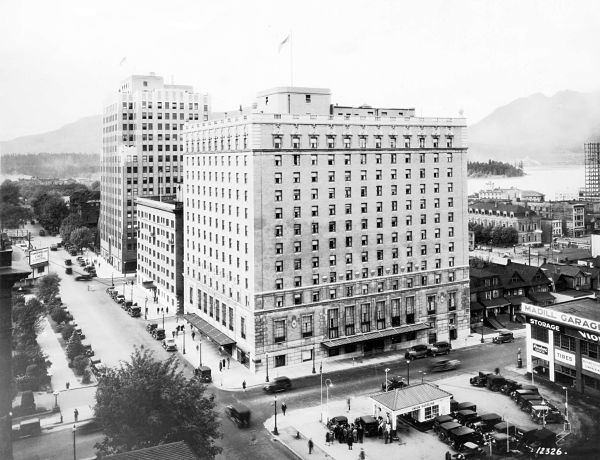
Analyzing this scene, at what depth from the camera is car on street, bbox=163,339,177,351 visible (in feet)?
164

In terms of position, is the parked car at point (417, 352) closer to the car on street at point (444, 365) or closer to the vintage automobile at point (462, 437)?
the car on street at point (444, 365)

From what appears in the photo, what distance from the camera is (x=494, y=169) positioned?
12594 cm

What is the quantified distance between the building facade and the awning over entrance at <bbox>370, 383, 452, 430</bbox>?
106 ft

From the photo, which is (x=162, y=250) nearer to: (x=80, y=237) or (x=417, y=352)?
(x=417, y=352)

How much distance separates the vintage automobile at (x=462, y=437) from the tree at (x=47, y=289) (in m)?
42.0

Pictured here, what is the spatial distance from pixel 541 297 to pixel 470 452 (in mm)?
37494

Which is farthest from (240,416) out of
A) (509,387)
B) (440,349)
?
(440,349)

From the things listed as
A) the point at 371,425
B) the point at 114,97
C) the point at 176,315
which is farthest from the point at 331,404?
the point at 114,97

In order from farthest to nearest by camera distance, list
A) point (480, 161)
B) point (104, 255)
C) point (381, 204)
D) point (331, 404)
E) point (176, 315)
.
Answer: point (480, 161)
point (104, 255)
point (176, 315)
point (381, 204)
point (331, 404)

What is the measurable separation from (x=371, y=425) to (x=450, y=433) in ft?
14.0

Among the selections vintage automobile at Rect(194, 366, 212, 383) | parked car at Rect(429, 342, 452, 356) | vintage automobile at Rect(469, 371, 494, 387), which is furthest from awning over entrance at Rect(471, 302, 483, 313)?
vintage automobile at Rect(194, 366, 212, 383)

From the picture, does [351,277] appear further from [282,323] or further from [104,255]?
[104,255]

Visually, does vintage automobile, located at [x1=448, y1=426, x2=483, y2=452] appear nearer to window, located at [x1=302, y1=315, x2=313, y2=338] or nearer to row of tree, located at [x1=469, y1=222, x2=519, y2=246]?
window, located at [x1=302, y1=315, x2=313, y2=338]

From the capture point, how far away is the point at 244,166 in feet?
152
